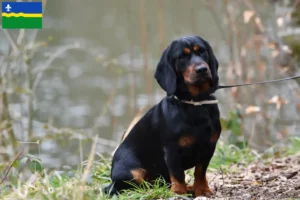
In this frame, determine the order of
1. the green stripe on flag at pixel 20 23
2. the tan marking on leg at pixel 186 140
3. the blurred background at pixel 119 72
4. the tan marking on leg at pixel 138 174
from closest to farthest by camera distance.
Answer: the tan marking on leg at pixel 186 140
the tan marking on leg at pixel 138 174
the green stripe on flag at pixel 20 23
the blurred background at pixel 119 72

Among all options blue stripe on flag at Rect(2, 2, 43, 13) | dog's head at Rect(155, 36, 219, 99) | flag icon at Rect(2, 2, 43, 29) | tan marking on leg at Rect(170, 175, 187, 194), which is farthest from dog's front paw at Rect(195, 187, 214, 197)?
blue stripe on flag at Rect(2, 2, 43, 13)

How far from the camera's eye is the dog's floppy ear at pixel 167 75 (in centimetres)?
392

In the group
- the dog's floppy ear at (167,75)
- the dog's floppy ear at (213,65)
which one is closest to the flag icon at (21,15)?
the dog's floppy ear at (167,75)

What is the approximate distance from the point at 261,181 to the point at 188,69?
1.21 meters

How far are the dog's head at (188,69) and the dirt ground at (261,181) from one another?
74 centimetres

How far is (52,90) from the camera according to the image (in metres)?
11.5

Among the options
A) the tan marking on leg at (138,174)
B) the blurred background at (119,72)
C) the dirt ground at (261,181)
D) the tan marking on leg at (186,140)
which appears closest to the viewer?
the tan marking on leg at (186,140)

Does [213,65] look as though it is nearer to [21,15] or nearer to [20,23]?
[20,23]

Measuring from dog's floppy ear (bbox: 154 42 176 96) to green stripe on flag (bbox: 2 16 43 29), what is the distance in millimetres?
2331

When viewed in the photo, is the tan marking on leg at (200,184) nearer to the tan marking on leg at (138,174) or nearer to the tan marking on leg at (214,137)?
the tan marking on leg at (214,137)

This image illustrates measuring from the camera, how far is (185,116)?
3895 millimetres

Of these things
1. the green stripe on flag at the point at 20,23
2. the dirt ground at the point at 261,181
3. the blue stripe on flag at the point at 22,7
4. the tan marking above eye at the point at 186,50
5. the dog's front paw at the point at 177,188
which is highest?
the blue stripe on flag at the point at 22,7

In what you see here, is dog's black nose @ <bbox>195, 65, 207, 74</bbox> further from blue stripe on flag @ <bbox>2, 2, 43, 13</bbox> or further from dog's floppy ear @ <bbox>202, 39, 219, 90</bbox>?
blue stripe on flag @ <bbox>2, 2, 43, 13</bbox>

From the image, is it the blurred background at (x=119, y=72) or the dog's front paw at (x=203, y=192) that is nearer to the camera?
the dog's front paw at (x=203, y=192)
